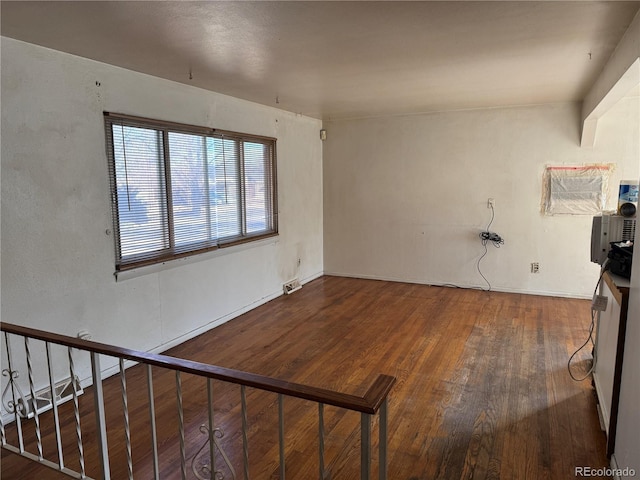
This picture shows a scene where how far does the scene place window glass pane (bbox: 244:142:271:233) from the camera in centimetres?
481

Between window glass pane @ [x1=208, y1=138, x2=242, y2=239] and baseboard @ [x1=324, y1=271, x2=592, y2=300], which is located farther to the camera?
baseboard @ [x1=324, y1=271, x2=592, y2=300]

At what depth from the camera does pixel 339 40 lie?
2.63 m

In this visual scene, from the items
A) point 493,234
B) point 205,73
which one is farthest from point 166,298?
point 493,234

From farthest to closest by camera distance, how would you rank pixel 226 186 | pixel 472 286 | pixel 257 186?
1. pixel 472 286
2. pixel 257 186
3. pixel 226 186

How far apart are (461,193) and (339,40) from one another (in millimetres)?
3549

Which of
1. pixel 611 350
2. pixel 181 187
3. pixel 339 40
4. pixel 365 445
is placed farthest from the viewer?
pixel 181 187

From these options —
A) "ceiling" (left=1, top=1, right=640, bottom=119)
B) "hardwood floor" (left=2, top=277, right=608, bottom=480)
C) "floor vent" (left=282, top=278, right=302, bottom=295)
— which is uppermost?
"ceiling" (left=1, top=1, right=640, bottom=119)

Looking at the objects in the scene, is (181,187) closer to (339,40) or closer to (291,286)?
(339,40)

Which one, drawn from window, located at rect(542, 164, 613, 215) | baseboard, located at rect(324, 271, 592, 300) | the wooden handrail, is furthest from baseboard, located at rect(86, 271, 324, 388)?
window, located at rect(542, 164, 613, 215)

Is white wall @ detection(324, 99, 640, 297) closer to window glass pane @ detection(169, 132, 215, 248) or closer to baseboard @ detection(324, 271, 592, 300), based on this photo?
baseboard @ detection(324, 271, 592, 300)

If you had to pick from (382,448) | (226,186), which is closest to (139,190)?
(226,186)

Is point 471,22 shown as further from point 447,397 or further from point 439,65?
point 447,397

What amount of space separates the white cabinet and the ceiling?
149cm

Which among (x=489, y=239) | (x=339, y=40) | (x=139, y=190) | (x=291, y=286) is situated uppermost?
(x=339, y=40)
